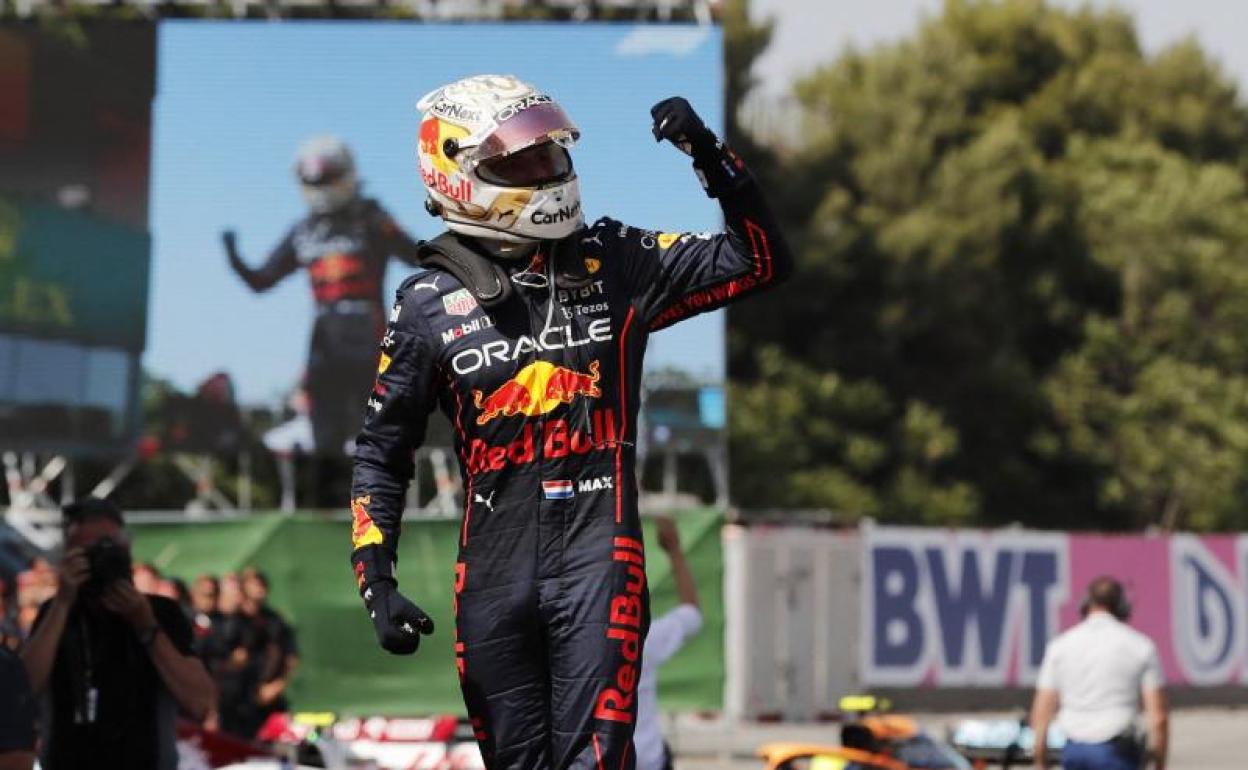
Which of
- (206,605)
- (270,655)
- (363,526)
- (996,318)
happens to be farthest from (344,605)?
(996,318)

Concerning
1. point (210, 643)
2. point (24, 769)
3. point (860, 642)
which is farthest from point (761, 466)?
point (24, 769)

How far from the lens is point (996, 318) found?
47.1m

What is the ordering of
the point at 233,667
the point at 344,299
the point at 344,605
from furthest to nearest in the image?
the point at 344,299 → the point at 344,605 → the point at 233,667

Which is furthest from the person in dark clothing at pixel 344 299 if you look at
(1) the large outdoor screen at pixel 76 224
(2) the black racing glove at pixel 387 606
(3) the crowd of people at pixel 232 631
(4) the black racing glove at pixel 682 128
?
(4) the black racing glove at pixel 682 128

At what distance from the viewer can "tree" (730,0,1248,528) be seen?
45.6 meters

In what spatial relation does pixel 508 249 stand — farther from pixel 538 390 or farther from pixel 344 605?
pixel 344 605

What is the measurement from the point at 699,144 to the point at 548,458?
0.69 meters

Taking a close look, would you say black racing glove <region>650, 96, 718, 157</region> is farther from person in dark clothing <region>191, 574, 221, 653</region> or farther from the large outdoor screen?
the large outdoor screen

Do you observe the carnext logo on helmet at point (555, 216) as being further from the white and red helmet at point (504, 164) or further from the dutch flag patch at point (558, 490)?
the dutch flag patch at point (558, 490)

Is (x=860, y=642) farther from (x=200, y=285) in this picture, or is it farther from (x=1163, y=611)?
(x=200, y=285)

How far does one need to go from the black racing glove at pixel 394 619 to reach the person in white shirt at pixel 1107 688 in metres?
7.52

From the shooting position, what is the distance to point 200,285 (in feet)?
79.0

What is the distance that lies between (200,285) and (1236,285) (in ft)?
86.6

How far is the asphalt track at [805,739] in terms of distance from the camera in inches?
805
